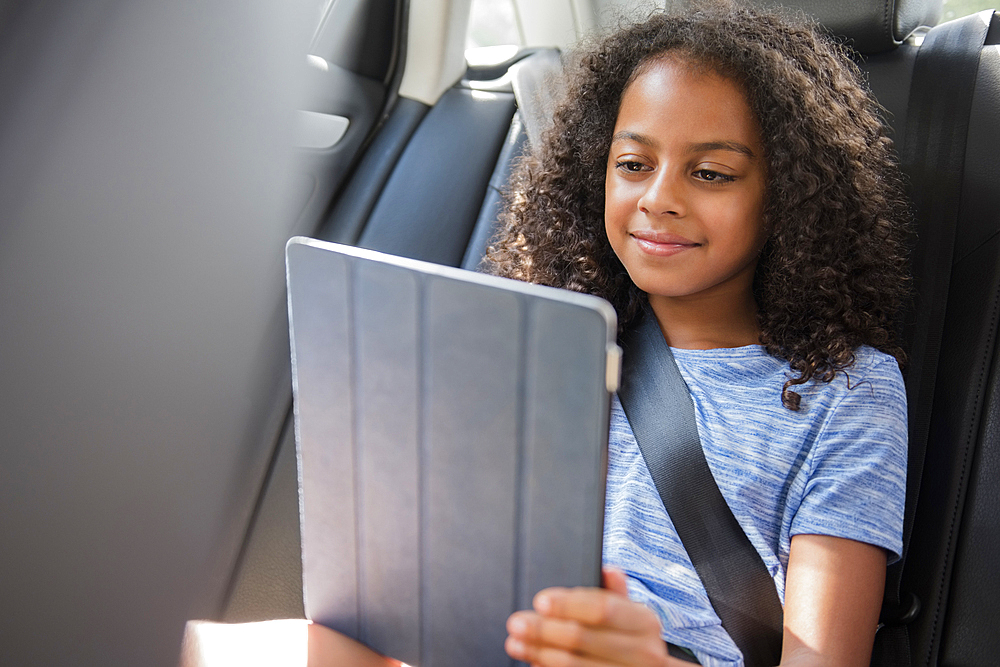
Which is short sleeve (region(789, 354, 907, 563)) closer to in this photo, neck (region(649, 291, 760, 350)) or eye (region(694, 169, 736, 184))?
neck (region(649, 291, 760, 350))

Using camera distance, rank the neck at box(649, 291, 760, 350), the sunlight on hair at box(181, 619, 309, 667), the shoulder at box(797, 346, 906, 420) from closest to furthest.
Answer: the sunlight on hair at box(181, 619, 309, 667) → the shoulder at box(797, 346, 906, 420) → the neck at box(649, 291, 760, 350)

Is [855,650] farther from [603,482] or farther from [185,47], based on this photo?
[185,47]

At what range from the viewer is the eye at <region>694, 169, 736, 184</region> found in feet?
3.10

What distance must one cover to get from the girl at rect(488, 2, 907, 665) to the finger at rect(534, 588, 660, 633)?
0.23 meters

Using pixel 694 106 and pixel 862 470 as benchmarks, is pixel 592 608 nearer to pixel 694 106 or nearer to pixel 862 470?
pixel 862 470

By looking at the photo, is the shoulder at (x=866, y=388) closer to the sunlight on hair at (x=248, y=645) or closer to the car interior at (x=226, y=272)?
the car interior at (x=226, y=272)

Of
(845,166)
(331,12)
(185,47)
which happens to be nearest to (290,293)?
(185,47)

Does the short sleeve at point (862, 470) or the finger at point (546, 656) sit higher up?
the short sleeve at point (862, 470)

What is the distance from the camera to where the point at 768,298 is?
1.04 m

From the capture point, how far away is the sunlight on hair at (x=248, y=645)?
792mm

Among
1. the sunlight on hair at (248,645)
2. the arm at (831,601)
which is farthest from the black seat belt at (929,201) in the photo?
the sunlight on hair at (248,645)

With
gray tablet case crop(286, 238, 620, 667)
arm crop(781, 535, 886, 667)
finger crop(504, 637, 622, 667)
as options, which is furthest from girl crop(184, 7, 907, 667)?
finger crop(504, 637, 622, 667)

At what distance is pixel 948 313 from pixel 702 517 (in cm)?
42

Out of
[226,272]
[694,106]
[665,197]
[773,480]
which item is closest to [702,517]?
[773,480]
